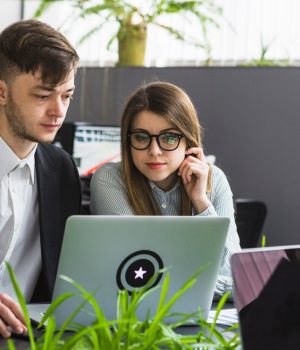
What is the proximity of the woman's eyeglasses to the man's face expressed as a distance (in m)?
0.31

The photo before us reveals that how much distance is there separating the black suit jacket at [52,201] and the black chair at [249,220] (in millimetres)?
1671

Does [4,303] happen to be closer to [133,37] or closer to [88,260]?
[88,260]

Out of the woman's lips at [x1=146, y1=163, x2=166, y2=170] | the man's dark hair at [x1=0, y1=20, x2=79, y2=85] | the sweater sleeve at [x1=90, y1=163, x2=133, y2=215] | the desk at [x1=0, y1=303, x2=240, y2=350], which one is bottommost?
the desk at [x1=0, y1=303, x2=240, y2=350]

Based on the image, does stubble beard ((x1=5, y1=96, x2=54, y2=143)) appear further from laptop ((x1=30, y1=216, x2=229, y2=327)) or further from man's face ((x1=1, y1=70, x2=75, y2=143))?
laptop ((x1=30, y1=216, x2=229, y2=327))

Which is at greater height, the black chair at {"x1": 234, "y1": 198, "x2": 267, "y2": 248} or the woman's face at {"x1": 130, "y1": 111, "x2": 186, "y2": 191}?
the woman's face at {"x1": 130, "y1": 111, "x2": 186, "y2": 191}

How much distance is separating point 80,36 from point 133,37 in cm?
96

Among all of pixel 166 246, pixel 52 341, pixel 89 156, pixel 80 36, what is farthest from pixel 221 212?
pixel 80 36

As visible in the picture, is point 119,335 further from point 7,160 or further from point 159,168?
point 159,168

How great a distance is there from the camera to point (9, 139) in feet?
6.97

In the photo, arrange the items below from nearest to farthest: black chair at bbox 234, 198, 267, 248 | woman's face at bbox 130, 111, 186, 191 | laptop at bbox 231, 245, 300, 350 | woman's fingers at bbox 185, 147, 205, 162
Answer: laptop at bbox 231, 245, 300, 350 < woman's face at bbox 130, 111, 186, 191 < woman's fingers at bbox 185, 147, 205, 162 < black chair at bbox 234, 198, 267, 248

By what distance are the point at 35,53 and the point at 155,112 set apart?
45 centimetres

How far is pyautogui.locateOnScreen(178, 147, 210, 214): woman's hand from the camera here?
7.63 feet

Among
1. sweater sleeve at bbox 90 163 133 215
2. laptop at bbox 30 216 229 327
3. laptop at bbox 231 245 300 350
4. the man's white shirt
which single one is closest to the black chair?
sweater sleeve at bbox 90 163 133 215

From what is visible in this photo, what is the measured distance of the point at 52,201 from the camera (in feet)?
7.03
